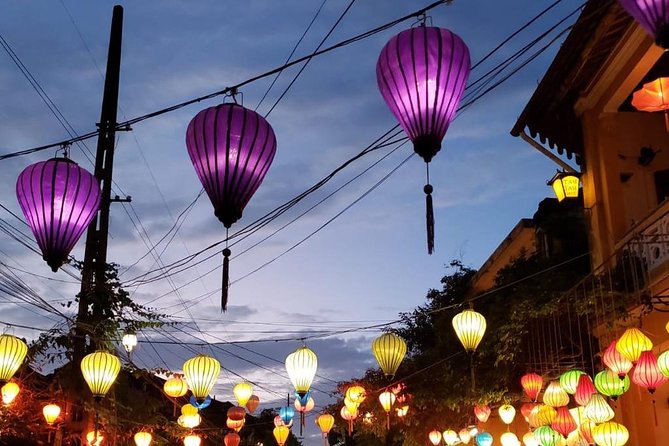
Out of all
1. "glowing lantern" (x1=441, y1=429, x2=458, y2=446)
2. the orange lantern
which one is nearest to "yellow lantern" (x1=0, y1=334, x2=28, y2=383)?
the orange lantern

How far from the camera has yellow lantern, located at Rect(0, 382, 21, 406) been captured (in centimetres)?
1217

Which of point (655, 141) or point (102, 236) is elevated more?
point (655, 141)

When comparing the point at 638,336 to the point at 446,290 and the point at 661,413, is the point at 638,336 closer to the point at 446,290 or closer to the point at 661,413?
the point at 661,413

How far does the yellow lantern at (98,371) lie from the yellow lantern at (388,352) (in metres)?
4.75

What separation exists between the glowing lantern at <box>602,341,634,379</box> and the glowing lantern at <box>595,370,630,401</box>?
4.7 inches

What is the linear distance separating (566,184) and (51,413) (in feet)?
31.4

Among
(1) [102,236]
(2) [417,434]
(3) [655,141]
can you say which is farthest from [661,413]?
(1) [102,236]

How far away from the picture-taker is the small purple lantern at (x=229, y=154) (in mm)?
5969

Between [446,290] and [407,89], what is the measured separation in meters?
17.1

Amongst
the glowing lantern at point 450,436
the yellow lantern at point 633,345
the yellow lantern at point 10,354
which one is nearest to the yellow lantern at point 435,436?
the glowing lantern at point 450,436

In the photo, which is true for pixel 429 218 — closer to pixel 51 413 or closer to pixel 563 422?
pixel 563 422

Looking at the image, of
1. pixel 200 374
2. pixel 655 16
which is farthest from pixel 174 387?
pixel 655 16

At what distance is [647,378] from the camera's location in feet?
29.7

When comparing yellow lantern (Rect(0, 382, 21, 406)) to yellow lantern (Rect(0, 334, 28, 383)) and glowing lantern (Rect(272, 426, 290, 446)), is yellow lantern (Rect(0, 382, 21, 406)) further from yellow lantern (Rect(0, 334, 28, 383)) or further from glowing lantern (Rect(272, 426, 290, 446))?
glowing lantern (Rect(272, 426, 290, 446))
